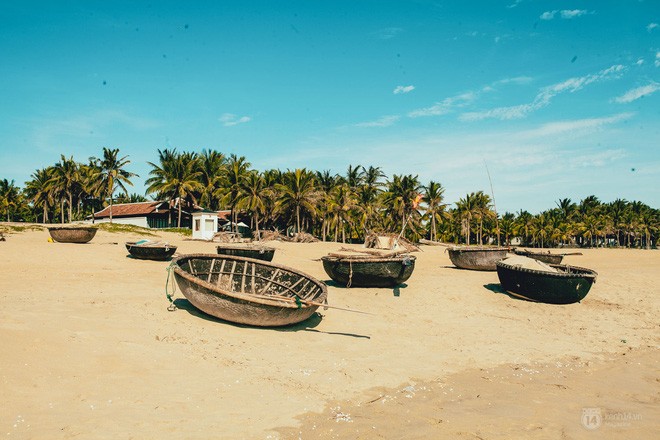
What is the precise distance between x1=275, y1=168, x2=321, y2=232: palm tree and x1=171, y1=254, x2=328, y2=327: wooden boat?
3272cm

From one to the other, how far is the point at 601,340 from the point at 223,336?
25.5ft

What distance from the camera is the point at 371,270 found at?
12.4 m

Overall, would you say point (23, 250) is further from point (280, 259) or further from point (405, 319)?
point (405, 319)

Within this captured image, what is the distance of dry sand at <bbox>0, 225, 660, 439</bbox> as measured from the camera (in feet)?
14.3

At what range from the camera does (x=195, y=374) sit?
5512mm

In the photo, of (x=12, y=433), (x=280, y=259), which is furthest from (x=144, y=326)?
(x=280, y=259)

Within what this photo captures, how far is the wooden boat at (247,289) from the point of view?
296 inches

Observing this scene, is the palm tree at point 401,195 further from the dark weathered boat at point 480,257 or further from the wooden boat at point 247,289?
the wooden boat at point 247,289

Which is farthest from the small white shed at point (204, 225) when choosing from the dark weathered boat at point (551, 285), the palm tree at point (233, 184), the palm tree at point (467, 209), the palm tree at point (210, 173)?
the palm tree at point (467, 209)

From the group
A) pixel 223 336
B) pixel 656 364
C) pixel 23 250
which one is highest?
pixel 23 250

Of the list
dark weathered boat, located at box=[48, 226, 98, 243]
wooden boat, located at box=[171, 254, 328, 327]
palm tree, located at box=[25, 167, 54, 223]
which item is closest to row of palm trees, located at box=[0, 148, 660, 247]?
palm tree, located at box=[25, 167, 54, 223]

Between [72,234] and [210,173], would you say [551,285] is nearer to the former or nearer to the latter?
[72,234]

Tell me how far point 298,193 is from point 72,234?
82.9 feet

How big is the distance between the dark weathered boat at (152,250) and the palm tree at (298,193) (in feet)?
86.8
